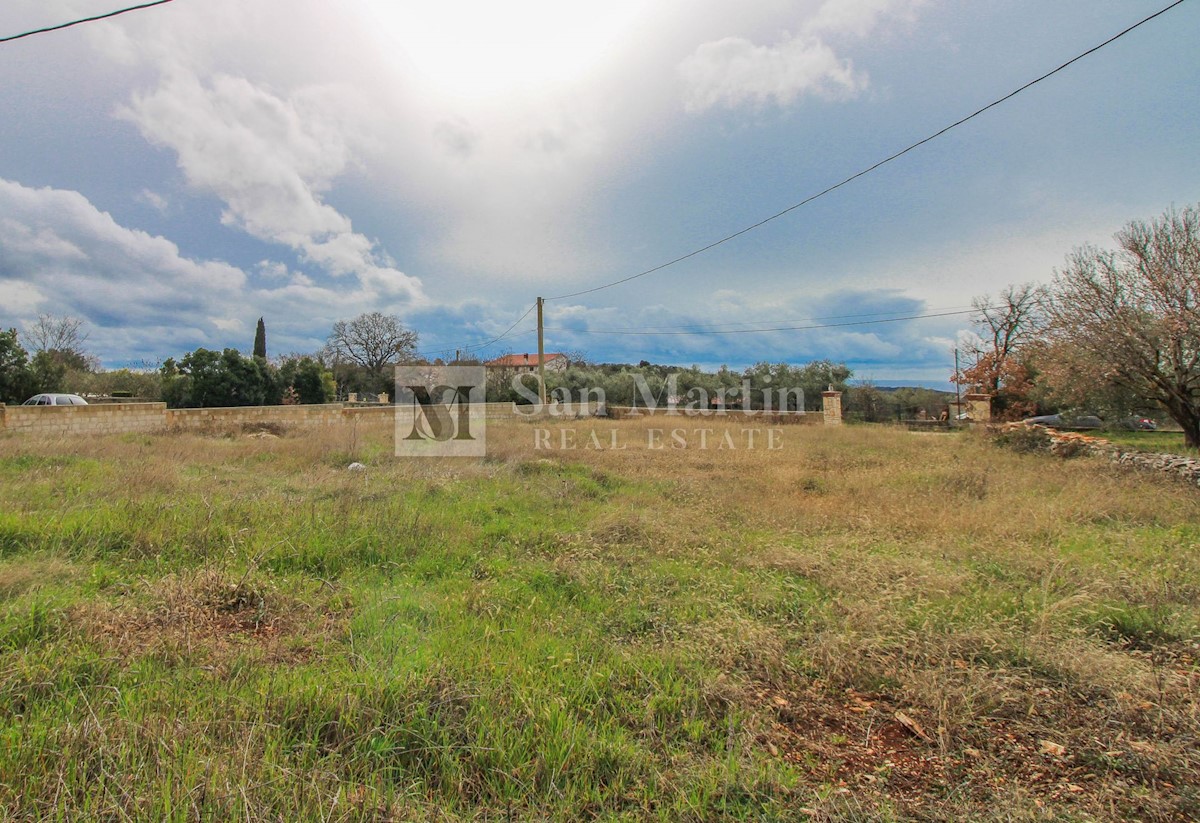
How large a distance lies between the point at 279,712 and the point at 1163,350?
14398mm

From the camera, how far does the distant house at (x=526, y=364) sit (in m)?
38.0

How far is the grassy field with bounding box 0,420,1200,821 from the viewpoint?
178cm

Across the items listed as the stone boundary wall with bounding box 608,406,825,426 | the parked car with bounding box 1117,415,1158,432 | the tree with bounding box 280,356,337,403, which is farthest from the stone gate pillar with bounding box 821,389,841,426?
the tree with bounding box 280,356,337,403

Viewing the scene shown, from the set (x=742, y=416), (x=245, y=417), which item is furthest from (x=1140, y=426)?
(x=245, y=417)

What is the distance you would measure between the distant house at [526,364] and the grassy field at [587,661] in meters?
16.7

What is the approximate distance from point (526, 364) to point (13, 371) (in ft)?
118

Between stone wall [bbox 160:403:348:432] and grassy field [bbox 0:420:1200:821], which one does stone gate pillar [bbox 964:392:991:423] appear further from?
stone wall [bbox 160:403:348:432]

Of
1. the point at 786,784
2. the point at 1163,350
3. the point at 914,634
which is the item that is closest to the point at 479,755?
the point at 786,784

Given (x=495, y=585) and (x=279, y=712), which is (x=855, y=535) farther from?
(x=279, y=712)

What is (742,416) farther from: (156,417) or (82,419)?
(82,419)

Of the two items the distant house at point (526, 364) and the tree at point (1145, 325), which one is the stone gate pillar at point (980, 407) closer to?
the tree at point (1145, 325)

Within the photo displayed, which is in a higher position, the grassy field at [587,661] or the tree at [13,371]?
the tree at [13,371]

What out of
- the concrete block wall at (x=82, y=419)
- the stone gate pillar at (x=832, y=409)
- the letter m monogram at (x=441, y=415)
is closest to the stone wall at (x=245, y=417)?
the concrete block wall at (x=82, y=419)

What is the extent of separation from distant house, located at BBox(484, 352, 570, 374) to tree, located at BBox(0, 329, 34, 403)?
20.4 m
